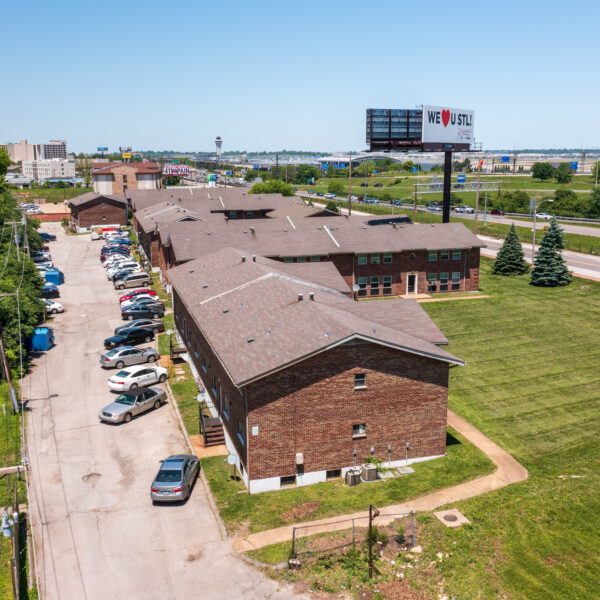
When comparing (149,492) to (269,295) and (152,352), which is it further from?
(152,352)

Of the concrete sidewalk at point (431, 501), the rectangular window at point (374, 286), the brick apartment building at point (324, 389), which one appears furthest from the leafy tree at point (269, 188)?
the concrete sidewalk at point (431, 501)

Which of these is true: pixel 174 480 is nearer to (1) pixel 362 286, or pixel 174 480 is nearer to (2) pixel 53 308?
(2) pixel 53 308

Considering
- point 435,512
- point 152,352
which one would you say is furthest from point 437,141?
point 435,512

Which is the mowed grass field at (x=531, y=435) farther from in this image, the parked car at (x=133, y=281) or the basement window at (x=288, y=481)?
the parked car at (x=133, y=281)

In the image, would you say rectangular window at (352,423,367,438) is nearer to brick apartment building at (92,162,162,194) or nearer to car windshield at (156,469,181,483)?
car windshield at (156,469,181,483)

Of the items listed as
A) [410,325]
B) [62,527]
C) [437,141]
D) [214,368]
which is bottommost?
[62,527]

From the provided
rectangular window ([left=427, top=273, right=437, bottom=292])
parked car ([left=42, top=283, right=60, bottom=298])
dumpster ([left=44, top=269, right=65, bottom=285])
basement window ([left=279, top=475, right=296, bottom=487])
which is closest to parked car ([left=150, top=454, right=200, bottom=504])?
basement window ([left=279, top=475, right=296, bottom=487])
